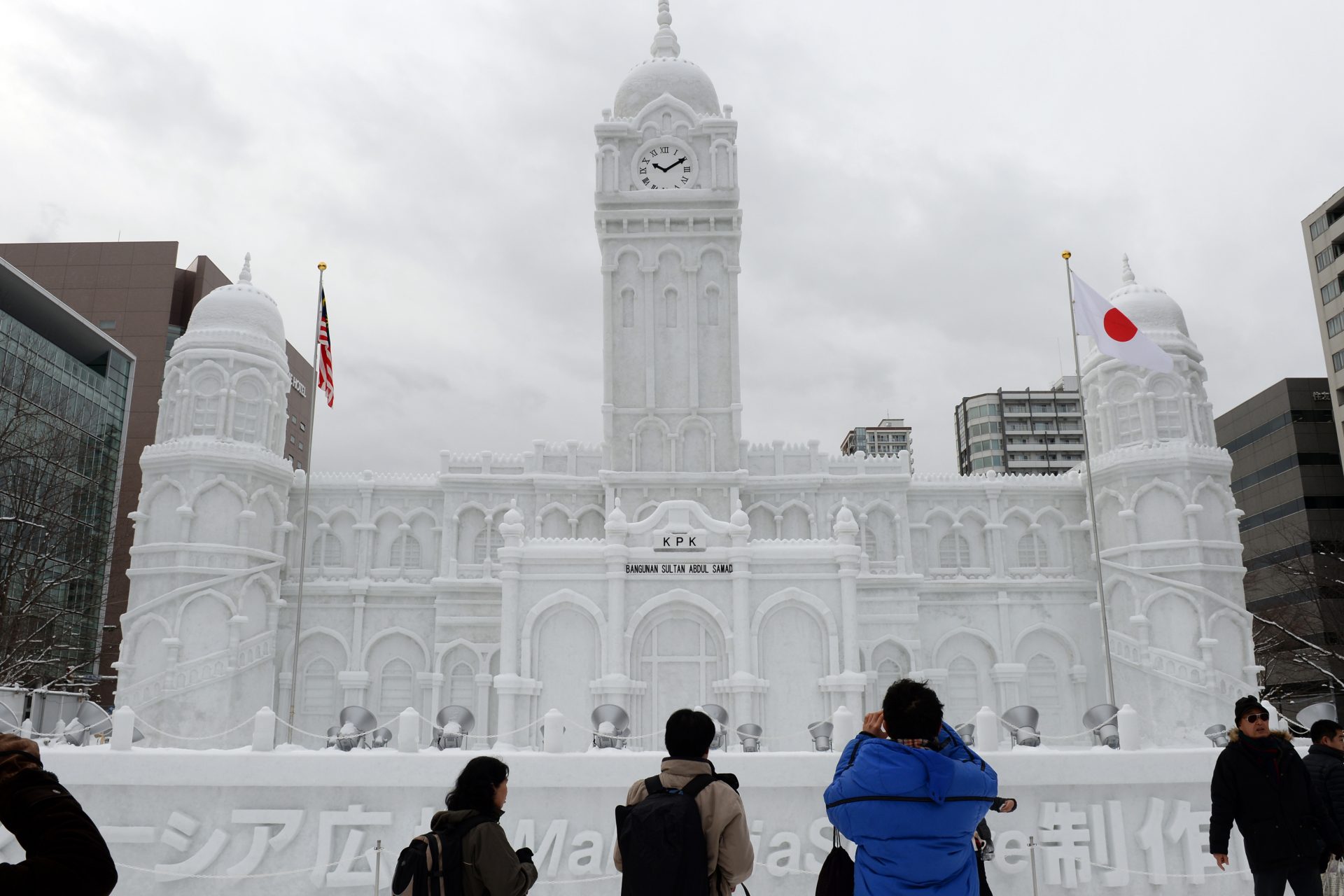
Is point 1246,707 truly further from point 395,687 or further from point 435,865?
point 395,687

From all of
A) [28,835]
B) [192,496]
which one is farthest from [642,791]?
[192,496]

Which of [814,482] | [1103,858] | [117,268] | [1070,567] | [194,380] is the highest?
[117,268]

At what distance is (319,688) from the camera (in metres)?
38.3

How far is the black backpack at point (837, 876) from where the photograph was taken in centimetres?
653

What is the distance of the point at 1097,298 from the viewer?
3180cm

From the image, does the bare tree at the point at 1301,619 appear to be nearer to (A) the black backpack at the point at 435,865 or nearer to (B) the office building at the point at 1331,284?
(B) the office building at the point at 1331,284

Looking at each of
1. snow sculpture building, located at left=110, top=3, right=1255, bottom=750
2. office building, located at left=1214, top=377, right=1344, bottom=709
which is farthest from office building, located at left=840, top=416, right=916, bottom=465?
snow sculpture building, located at left=110, top=3, right=1255, bottom=750

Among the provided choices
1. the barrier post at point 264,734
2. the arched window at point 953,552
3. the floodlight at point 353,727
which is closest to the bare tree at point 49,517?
the floodlight at point 353,727

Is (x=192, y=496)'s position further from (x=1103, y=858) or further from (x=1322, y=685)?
(x=1322, y=685)

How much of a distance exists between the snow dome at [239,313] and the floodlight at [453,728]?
68.1 feet

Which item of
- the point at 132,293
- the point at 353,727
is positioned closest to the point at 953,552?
the point at 353,727

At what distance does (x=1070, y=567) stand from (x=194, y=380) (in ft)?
119

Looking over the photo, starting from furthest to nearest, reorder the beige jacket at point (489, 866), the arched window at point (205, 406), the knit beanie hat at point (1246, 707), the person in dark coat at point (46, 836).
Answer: the arched window at point (205, 406), the knit beanie hat at point (1246, 707), the beige jacket at point (489, 866), the person in dark coat at point (46, 836)

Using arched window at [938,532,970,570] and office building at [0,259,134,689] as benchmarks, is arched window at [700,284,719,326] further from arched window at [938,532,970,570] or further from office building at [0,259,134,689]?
office building at [0,259,134,689]
